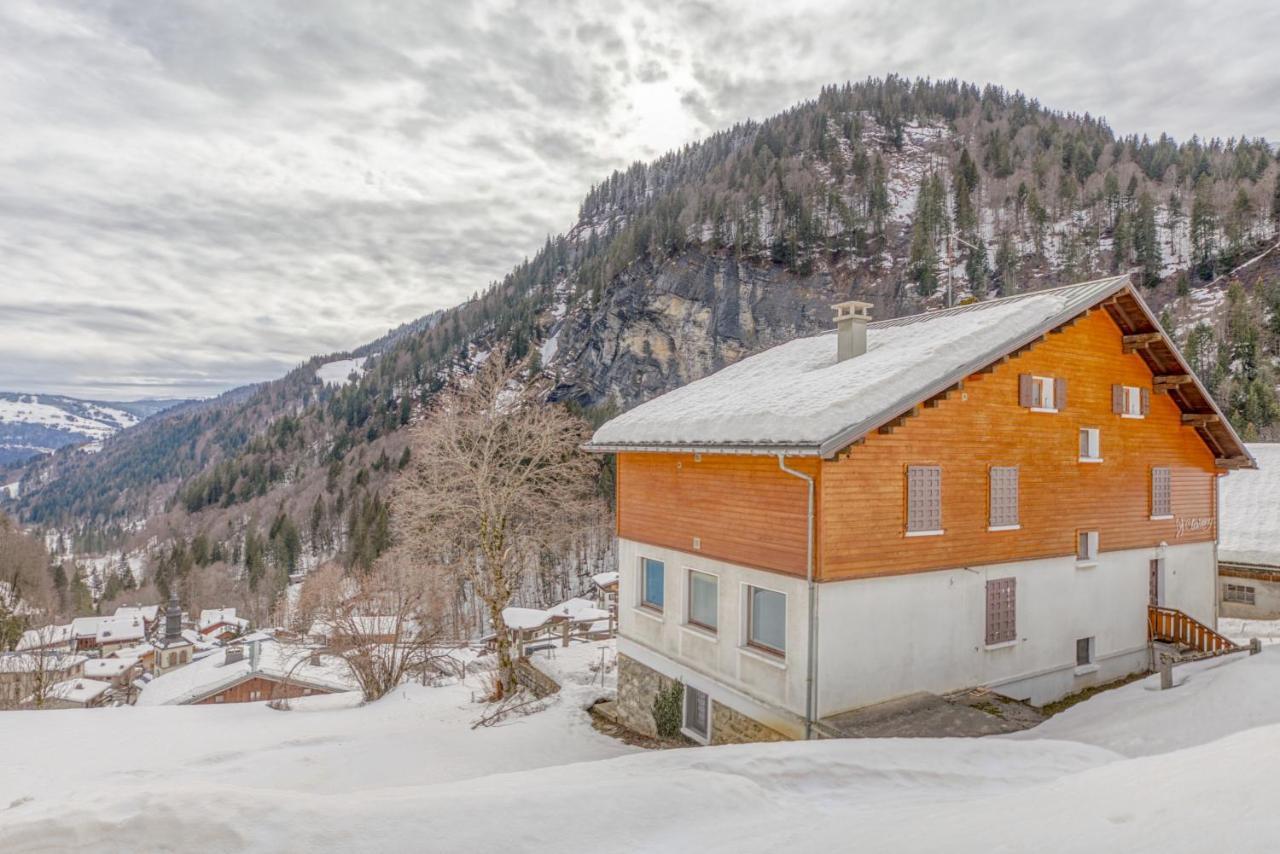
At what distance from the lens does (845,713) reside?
10.8m

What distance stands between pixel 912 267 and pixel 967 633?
91625 millimetres

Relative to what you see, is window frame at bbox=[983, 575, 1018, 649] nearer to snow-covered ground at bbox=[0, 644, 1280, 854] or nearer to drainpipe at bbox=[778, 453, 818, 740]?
snow-covered ground at bbox=[0, 644, 1280, 854]

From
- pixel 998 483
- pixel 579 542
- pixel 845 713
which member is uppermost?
pixel 998 483

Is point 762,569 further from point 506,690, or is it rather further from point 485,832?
point 506,690

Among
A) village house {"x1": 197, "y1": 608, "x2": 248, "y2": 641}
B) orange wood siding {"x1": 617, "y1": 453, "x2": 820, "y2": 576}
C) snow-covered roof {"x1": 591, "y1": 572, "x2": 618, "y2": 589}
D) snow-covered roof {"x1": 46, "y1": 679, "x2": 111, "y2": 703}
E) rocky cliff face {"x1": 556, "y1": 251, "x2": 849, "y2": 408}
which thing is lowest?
village house {"x1": 197, "y1": 608, "x2": 248, "y2": 641}

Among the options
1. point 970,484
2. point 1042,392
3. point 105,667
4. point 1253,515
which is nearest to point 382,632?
point 970,484

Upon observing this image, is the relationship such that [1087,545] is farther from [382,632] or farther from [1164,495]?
[382,632]

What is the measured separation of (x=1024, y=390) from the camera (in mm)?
12922

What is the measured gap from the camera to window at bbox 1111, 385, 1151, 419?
14.6 m

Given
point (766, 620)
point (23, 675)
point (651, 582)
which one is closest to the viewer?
point (766, 620)

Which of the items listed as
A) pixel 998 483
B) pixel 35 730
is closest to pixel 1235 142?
pixel 998 483

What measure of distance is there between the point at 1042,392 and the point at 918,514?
13.7 ft

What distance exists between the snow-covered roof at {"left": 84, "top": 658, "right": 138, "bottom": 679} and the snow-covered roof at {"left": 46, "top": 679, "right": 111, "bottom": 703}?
24.3ft

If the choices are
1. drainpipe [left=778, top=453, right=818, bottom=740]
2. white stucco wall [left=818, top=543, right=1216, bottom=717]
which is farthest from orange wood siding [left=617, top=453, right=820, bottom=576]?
white stucco wall [left=818, top=543, right=1216, bottom=717]
